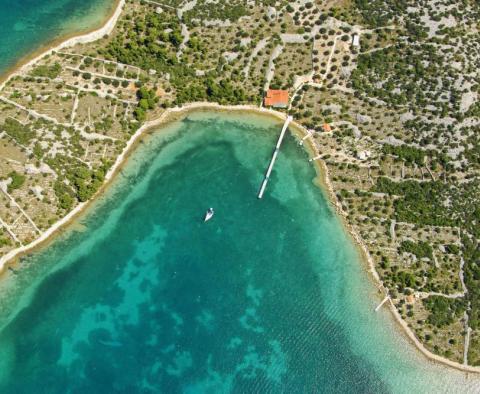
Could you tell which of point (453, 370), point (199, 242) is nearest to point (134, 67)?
point (199, 242)

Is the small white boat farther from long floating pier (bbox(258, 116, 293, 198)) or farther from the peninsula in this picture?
the peninsula

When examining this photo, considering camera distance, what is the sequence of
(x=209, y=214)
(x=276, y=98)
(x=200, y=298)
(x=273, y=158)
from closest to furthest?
(x=200, y=298) → (x=209, y=214) → (x=273, y=158) → (x=276, y=98)

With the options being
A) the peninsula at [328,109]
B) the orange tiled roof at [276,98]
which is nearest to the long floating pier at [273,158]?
the peninsula at [328,109]

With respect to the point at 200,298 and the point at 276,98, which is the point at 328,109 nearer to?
the point at 276,98

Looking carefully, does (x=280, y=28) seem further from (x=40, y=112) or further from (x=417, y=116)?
(x=40, y=112)

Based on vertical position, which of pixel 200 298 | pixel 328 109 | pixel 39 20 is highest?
pixel 39 20

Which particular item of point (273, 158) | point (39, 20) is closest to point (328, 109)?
point (273, 158)

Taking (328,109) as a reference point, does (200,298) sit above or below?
below
